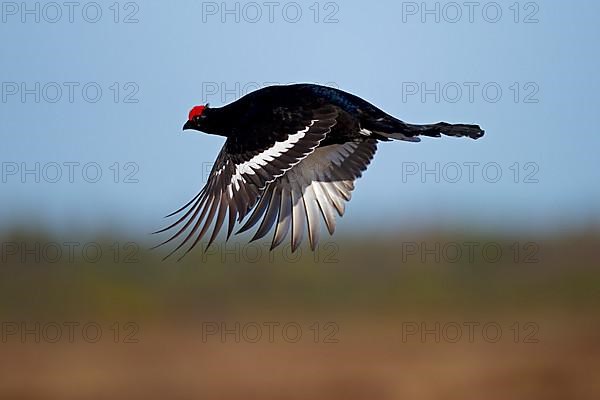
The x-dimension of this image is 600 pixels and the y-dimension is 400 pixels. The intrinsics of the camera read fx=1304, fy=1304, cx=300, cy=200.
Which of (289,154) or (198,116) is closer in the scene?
(289,154)

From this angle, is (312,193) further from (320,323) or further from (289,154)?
(320,323)

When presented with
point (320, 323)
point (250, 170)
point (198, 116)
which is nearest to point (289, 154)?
point (250, 170)

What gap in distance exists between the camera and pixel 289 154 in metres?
7.22

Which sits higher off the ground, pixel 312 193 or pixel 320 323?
pixel 312 193

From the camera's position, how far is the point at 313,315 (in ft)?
75.5

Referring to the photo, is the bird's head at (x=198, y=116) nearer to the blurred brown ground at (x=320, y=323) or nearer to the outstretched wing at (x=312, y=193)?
the outstretched wing at (x=312, y=193)

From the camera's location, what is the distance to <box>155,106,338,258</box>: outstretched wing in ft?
23.7

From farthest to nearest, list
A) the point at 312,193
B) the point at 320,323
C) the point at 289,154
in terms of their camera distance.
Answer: the point at 320,323 → the point at 312,193 → the point at 289,154

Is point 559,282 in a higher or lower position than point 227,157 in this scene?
lower

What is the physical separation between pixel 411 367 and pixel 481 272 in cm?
687

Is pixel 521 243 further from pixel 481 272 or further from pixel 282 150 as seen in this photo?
pixel 282 150

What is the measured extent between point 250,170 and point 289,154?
10.1 inches

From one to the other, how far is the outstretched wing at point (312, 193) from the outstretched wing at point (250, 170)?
1.25 feet

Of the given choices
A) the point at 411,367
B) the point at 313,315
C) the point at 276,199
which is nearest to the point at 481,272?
the point at 313,315
